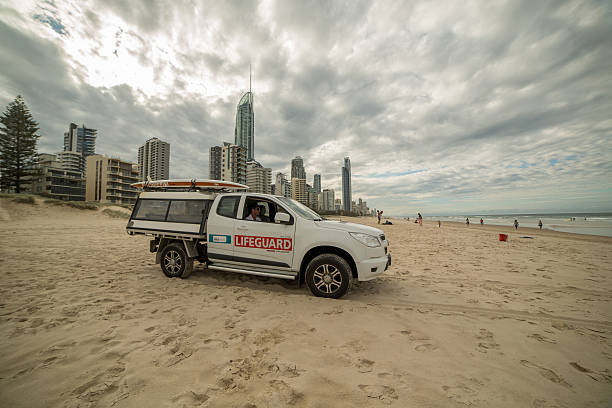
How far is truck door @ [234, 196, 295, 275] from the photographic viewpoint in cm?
452

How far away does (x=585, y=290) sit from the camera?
15.8 ft

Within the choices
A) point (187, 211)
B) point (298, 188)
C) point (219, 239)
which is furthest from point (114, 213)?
point (298, 188)

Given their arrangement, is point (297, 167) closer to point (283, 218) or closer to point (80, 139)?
point (80, 139)

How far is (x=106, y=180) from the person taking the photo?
55.4 metres

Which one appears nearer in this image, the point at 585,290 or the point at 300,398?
the point at 300,398

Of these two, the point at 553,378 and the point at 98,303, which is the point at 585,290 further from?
the point at 98,303

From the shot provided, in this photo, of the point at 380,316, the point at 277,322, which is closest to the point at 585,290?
the point at 380,316

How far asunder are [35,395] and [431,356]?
12.5 feet

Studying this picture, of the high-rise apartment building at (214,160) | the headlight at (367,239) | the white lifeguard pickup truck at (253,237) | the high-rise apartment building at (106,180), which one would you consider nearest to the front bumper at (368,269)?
the white lifeguard pickup truck at (253,237)

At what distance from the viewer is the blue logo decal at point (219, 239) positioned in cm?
493

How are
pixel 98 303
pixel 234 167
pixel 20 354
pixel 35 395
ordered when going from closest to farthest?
pixel 35 395, pixel 20 354, pixel 98 303, pixel 234 167

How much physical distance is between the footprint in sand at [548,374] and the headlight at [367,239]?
2.35 meters

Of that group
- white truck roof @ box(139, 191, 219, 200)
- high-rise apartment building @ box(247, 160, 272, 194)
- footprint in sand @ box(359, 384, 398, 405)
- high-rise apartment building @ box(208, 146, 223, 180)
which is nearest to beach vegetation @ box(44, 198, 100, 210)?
white truck roof @ box(139, 191, 219, 200)

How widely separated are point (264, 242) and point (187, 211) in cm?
226
